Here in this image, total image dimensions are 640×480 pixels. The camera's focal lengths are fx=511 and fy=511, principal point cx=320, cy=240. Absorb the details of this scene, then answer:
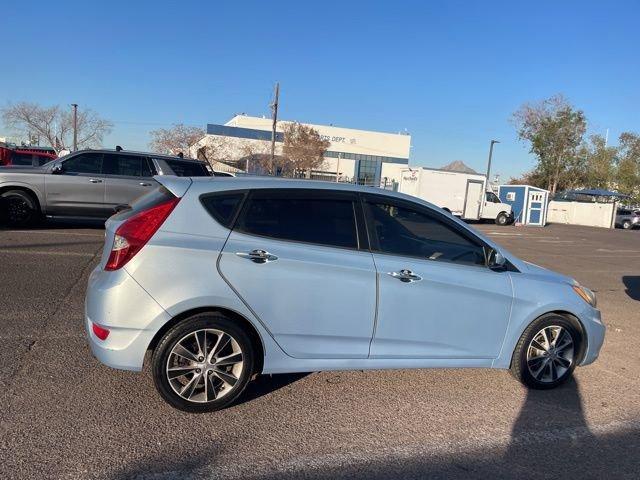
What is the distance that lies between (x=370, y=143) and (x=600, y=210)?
5885 cm

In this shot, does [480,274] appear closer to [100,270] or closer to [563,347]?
[563,347]

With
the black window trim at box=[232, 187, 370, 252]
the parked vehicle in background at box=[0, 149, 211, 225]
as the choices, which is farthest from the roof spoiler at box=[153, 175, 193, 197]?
the parked vehicle in background at box=[0, 149, 211, 225]

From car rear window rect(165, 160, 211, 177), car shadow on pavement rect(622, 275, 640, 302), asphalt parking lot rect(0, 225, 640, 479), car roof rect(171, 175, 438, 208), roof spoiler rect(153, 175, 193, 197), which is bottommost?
asphalt parking lot rect(0, 225, 640, 479)

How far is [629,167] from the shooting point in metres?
55.8

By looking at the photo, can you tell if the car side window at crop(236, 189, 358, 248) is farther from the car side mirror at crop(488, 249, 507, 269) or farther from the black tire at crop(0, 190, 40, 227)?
the black tire at crop(0, 190, 40, 227)

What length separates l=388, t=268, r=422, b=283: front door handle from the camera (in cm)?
380

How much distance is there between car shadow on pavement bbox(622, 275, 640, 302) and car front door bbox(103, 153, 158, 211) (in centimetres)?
992

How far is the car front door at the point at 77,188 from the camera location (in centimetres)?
1105

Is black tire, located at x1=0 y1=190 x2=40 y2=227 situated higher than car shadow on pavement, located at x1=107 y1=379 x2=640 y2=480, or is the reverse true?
black tire, located at x1=0 y1=190 x2=40 y2=227

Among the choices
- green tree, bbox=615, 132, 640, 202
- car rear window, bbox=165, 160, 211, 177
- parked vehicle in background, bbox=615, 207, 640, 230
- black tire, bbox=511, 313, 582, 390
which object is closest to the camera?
black tire, bbox=511, 313, 582, 390

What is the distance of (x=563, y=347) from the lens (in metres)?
4.47

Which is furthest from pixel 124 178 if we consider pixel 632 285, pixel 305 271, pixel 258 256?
pixel 632 285

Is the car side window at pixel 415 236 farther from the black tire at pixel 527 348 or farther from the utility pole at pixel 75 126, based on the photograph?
the utility pole at pixel 75 126

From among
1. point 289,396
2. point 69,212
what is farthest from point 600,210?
point 289,396
